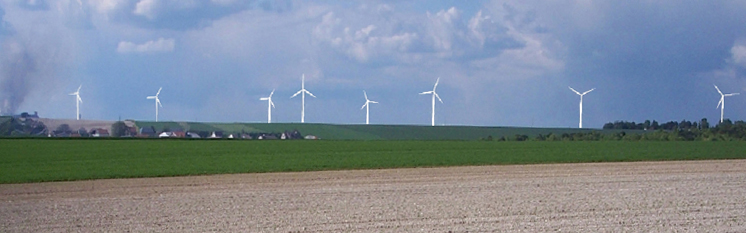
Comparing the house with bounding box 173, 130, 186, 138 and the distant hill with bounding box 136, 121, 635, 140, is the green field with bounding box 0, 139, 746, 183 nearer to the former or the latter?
the house with bounding box 173, 130, 186, 138

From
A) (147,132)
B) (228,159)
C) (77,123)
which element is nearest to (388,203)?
(228,159)

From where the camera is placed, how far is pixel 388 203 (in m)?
17.5

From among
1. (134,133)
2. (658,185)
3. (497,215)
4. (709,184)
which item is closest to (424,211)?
(497,215)

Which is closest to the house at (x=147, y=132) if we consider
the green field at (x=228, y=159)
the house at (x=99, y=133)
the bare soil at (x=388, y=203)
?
the house at (x=99, y=133)

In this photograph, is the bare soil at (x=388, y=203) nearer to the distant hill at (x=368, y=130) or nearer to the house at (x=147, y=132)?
the house at (x=147, y=132)

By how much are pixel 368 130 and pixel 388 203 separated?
4675 cm

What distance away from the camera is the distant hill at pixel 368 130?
60875 millimetres

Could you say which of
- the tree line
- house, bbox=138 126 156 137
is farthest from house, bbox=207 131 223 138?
the tree line

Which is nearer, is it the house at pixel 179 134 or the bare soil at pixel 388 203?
the bare soil at pixel 388 203

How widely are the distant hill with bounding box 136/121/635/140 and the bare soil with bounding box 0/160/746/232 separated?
3433 centimetres

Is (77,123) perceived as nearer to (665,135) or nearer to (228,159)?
(228,159)

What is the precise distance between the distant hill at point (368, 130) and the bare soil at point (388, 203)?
34.3m

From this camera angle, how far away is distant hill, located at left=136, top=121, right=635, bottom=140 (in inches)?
2397

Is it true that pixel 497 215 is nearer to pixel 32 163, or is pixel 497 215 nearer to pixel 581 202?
pixel 581 202
